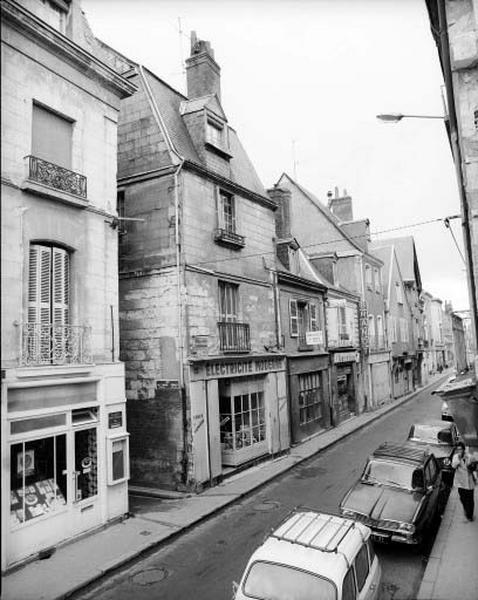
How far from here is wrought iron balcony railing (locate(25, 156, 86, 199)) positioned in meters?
10.5

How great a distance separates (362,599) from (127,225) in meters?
13.2

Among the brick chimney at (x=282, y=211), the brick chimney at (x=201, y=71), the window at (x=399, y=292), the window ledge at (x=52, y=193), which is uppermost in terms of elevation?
the brick chimney at (x=201, y=71)

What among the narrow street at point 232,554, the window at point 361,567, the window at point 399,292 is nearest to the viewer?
the window at point 361,567

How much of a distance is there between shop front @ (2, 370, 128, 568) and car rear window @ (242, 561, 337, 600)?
495 centimetres

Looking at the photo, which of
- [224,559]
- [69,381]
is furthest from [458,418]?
[69,381]

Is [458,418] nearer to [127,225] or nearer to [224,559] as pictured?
[224,559]

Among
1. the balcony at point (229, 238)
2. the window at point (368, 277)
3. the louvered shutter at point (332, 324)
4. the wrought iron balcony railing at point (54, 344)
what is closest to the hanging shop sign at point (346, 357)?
the louvered shutter at point (332, 324)

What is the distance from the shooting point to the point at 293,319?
22.4 meters

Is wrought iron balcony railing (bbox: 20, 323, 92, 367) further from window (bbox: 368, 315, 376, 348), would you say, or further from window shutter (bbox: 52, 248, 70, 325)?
window (bbox: 368, 315, 376, 348)

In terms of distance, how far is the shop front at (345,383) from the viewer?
2691cm

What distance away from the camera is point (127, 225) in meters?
16.6

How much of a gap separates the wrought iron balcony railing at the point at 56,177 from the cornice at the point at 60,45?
109 inches

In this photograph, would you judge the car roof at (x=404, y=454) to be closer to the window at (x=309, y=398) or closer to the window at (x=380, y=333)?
the window at (x=309, y=398)

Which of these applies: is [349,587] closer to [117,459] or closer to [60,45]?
[117,459]
